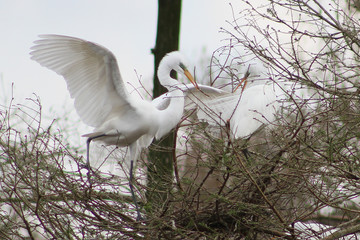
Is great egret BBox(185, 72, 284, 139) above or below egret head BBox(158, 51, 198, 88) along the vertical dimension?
below

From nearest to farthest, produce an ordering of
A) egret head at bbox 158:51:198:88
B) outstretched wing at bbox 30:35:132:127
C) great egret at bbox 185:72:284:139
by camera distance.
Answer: outstretched wing at bbox 30:35:132:127 → great egret at bbox 185:72:284:139 → egret head at bbox 158:51:198:88

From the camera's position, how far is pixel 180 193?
283 centimetres

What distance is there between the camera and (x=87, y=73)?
364 cm

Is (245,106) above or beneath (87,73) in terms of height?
beneath

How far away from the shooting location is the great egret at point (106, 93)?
3449 mm

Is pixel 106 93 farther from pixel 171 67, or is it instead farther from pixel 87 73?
pixel 171 67

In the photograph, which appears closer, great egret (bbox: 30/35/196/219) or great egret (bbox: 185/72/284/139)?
great egret (bbox: 30/35/196/219)

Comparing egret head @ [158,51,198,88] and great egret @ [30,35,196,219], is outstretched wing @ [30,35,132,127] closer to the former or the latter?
great egret @ [30,35,196,219]

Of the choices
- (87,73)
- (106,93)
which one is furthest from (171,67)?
(87,73)

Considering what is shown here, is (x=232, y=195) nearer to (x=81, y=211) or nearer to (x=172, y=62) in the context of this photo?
(x=81, y=211)

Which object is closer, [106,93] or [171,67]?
[106,93]

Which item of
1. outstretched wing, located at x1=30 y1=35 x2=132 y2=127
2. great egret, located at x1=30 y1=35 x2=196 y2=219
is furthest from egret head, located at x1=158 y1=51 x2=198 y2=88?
outstretched wing, located at x1=30 y1=35 x2=132 y2=127

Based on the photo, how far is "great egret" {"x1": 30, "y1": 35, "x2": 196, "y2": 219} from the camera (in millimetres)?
3449

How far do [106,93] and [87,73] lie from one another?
0.20 metres
